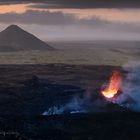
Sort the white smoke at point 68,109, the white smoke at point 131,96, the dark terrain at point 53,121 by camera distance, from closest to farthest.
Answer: the dark terrain at point 53,121 < the white smoke at point 68,109 < the white smoke at point 131,96

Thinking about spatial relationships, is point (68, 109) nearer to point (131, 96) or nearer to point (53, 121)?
point (53, 121)

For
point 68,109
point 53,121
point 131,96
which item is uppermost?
point 131,96

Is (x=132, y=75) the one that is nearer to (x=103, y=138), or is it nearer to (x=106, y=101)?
(x=106, y=101)

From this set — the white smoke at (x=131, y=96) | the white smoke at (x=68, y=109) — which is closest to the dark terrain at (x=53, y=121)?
the white smoke at (x=68, y=109)

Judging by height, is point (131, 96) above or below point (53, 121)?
above

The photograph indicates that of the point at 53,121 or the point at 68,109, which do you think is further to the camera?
the point at 68,109

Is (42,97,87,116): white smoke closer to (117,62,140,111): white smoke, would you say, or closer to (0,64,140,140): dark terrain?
(0,64,140,140): dark terrain

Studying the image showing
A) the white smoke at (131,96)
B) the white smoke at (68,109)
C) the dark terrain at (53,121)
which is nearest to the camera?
the dark terrain at (53,121)

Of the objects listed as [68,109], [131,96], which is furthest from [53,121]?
[131,96]

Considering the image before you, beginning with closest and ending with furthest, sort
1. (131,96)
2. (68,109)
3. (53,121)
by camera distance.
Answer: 1. (53,121)
2. (68,109)
3. (131,96)

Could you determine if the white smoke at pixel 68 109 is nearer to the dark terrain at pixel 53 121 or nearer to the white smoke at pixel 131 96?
the dark terrain at pixel 53 121

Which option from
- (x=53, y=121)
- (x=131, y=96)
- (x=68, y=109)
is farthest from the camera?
(x=131, y=96)

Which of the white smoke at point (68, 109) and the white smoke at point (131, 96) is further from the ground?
the white smoke at point (131, 96)

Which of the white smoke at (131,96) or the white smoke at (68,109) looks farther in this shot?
A: the white smoke at (131,96)
